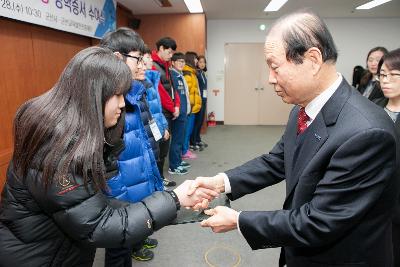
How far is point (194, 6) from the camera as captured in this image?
20.1 feet

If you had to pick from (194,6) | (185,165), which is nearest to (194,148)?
(185,165)

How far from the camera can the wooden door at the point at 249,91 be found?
788 centimetres

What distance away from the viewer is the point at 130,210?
1030 mm

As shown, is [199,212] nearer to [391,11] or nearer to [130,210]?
[130,210]

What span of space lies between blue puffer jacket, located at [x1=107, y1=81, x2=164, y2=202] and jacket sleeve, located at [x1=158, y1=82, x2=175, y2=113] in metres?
1.69

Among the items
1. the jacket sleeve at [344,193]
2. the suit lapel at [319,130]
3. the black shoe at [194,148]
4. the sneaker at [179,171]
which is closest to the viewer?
the jacket sleeve at [344,193]

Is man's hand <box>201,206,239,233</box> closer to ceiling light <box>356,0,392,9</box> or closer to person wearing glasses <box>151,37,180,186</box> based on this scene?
person wearing glasses <box>151,37,180,186</box>

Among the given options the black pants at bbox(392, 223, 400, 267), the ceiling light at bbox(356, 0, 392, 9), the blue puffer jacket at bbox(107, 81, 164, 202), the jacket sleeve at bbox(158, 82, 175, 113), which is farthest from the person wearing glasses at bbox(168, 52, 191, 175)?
the ceiling light at bbox(356, 0, 392, 9)

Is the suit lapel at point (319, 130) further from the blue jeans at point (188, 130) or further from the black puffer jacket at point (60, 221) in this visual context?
the blue jeans at point (188, 130)

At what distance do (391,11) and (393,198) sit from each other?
7.70 m

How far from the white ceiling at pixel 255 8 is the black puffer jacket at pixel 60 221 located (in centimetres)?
520

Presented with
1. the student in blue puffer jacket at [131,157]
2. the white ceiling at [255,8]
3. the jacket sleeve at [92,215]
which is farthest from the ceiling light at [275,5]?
the jacket sleeve at [92,215]

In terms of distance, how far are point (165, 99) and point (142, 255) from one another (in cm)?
191

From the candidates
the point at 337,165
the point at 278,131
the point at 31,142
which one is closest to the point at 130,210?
the point at 31,142
